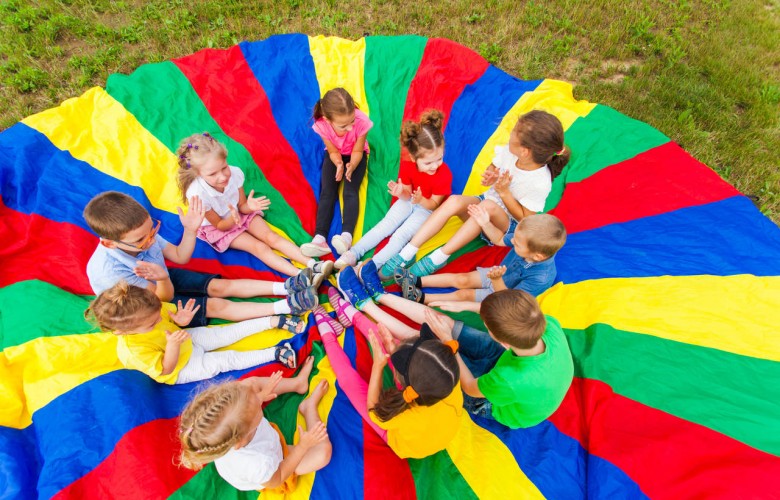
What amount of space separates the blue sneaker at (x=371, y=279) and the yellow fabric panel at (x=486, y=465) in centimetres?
92

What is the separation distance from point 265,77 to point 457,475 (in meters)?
3.27

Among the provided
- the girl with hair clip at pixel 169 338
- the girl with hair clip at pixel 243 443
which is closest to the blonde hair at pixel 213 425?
the girl with hair clip at pixel 243 443

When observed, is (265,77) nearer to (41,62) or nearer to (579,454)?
(41,62)

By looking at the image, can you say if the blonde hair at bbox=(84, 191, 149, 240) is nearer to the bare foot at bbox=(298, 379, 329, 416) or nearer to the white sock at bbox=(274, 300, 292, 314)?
the white sock at bbox=(274, 300, 292, 314)

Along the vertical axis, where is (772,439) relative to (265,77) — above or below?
below

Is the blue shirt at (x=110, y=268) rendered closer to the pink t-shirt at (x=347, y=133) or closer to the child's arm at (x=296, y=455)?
the child's arm at (x=296, y=455)

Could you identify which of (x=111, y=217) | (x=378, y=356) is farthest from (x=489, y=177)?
(x=111, y=217)

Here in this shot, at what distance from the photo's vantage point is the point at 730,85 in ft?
14.2

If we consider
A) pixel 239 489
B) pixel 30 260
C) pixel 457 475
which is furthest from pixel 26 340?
pixel 457 475

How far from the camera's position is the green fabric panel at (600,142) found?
3.24m

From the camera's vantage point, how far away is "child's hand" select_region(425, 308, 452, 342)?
245 cm

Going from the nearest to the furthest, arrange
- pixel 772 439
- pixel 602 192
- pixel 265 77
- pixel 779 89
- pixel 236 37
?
pixel 772 439 → pixel 602 192 → pixel 265 77 → pixel 779 89 → pixel 236 37

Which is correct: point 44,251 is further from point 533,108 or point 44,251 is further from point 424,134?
point 533,108

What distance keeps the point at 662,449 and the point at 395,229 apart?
2003 mm
